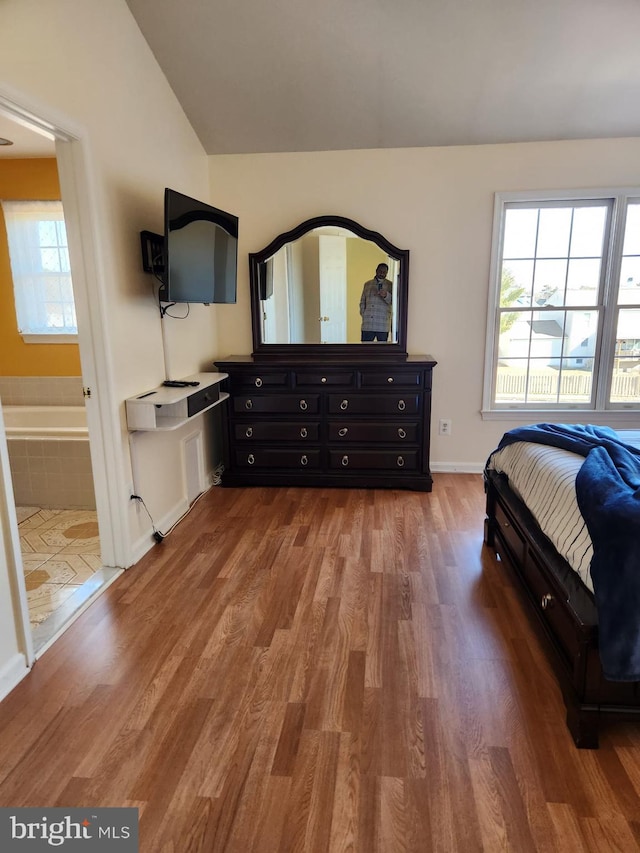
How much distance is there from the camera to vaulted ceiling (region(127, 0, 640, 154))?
2785 mm

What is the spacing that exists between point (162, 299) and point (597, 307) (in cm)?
319

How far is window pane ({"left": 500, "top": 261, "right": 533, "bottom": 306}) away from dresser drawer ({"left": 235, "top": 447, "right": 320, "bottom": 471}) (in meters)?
1.92

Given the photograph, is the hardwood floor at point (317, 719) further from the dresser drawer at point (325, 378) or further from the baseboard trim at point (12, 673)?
the dresser drawer at point (325, 378)

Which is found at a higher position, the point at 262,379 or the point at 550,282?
the point at 550,282

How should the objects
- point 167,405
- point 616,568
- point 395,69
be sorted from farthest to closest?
point 395,69, point 167,405, point 616,568

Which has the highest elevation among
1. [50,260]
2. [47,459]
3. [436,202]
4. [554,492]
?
[436,202]

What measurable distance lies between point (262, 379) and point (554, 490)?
7.50 ft

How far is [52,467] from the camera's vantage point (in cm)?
355

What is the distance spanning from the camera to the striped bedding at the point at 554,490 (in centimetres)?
173

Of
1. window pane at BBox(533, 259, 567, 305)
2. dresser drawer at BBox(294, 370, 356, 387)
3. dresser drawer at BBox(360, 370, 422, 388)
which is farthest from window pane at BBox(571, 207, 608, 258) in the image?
dresser drawer at BBox(294, 370, 356, 387)

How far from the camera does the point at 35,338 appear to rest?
167 inches

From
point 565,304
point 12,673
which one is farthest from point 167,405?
point 565,304

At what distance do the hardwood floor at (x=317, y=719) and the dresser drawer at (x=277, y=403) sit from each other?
1310 mm

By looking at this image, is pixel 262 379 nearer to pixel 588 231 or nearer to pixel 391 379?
pixel 391 379
